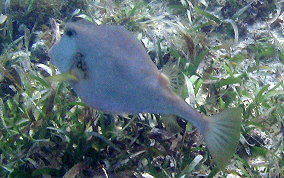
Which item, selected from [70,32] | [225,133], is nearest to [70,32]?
[70,32]

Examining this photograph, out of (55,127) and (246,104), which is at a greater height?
(246,104)

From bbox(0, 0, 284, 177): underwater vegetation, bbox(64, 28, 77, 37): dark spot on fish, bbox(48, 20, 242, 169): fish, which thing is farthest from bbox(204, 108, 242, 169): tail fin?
bbox(64, 28, 77, 37): dark spot on fish

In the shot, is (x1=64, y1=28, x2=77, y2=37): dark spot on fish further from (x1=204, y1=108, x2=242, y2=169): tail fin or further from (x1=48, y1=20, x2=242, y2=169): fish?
(x1=204, y1=108, x2=242, y2=169): tail fin

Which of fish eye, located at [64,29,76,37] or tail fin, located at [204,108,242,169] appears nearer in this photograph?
tail fin, located at [204,108,242,169]

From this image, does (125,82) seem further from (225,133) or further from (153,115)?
(153,115)

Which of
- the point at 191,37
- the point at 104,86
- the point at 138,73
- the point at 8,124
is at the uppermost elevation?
the point at 138,73

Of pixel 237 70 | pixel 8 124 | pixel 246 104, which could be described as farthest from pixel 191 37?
pixel 8 124

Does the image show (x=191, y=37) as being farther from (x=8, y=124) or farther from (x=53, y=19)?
(x=8, y=124)
